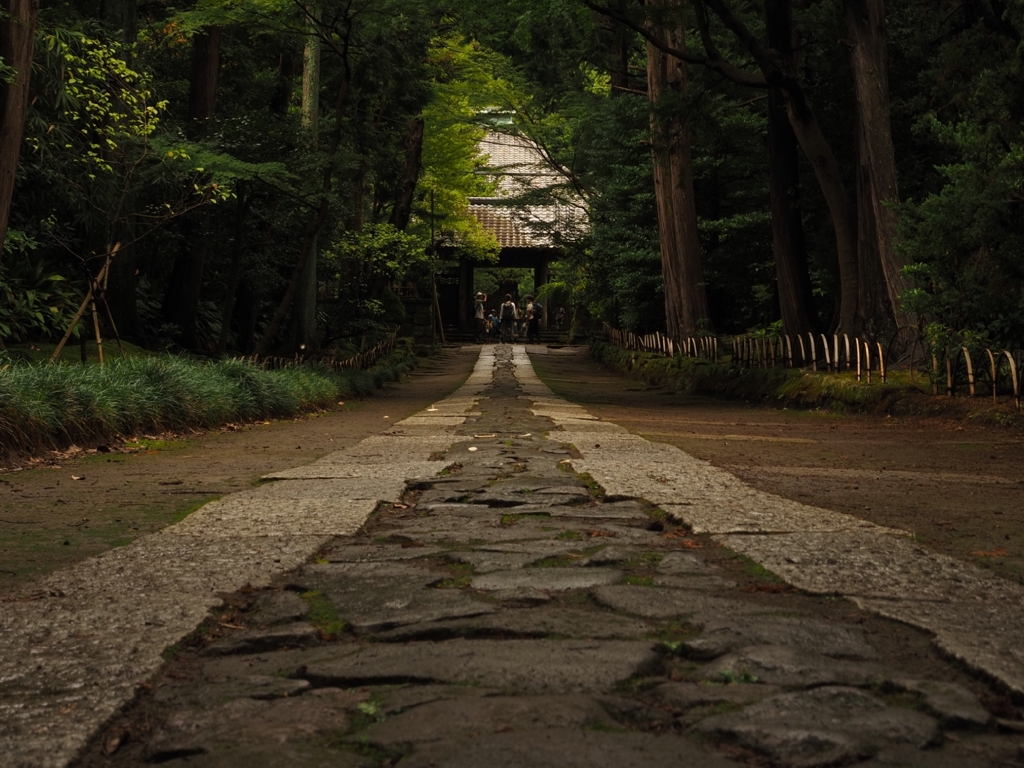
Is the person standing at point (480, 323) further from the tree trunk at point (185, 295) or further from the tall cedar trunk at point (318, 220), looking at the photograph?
the tall cedar trunk at point (318, 220)

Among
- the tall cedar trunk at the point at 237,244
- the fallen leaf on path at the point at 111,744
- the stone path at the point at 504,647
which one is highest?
the tall cedar trunk at the point at 237,244

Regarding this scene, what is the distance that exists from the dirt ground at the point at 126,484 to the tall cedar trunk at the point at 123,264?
21.7ft

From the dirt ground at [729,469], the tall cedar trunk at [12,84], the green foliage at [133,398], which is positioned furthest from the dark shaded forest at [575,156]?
the dirt ground at [729,469]

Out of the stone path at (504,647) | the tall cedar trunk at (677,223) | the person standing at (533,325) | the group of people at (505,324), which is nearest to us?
the stone path at (504,647)

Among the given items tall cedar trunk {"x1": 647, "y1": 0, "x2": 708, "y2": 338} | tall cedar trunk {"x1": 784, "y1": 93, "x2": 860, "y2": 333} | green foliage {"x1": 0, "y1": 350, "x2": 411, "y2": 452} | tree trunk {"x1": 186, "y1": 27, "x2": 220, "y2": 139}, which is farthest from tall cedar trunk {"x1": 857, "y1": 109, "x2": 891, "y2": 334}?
tree trunk {"x1": 186, "y1": 27, "x2": 220, "y2": 139}

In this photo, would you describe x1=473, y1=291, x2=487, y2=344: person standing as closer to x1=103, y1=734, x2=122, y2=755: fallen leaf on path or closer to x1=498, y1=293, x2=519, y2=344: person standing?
x1=498, y1=293, x2=519, y2=344: person standing

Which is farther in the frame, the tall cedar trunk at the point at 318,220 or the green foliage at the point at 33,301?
the tall cedar trunk at the point at 318,220

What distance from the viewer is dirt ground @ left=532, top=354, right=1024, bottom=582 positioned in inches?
192

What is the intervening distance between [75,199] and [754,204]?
1518 centimetres

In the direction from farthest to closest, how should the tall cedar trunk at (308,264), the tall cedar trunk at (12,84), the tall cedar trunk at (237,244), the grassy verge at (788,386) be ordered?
the tall cedar trunk at (308,264), the tall cedar trunk at (237,244), the grassy verge at (788,386), the tall cedar trunk at (12,84)

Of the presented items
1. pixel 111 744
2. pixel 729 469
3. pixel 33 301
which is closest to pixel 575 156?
pixel 33 301

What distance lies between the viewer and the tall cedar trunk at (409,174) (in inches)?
1199

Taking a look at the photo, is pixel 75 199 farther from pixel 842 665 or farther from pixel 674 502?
pixel 842 665

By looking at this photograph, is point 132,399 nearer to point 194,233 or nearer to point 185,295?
point 194,233
